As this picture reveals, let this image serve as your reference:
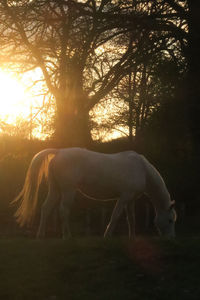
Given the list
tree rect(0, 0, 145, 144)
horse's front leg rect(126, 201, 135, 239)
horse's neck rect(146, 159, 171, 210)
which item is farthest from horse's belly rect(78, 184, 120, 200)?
tree rect(0, 0, 145, 144)

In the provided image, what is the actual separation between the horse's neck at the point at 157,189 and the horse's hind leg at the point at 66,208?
192 centimetres

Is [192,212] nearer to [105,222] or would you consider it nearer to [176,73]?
[105,222]

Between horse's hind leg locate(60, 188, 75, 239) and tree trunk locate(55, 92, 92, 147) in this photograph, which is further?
tree trunk locate(55, 92, 92, 147)

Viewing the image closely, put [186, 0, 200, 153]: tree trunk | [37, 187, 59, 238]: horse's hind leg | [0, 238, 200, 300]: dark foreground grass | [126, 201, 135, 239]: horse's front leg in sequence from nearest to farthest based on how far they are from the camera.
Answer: [0, 238, 200, 300]: dark foreground grass < [37, 187, 59, 238]: horse's hind leg < [126, 201, 135, 239]: horse's front leg < [186, 0, 200, 153]: tree trunk

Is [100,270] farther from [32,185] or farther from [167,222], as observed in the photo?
[167,222]

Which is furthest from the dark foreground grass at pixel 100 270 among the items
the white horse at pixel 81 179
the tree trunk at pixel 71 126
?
the tree trunk at pixel 71 126

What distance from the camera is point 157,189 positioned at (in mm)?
12227

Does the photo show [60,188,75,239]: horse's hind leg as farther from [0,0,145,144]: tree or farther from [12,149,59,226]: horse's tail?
[0,0,145,144]: tree

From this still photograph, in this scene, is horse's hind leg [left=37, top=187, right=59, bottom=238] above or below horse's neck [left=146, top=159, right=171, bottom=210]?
below

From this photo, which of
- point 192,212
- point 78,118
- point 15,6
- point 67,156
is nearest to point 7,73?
point 78,118

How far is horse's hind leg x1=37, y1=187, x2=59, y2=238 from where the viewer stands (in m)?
11.0

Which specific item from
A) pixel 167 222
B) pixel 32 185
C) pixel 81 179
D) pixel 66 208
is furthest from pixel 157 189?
pixel 32 185

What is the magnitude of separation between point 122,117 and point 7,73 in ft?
68.2

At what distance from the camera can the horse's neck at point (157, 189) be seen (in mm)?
12031
